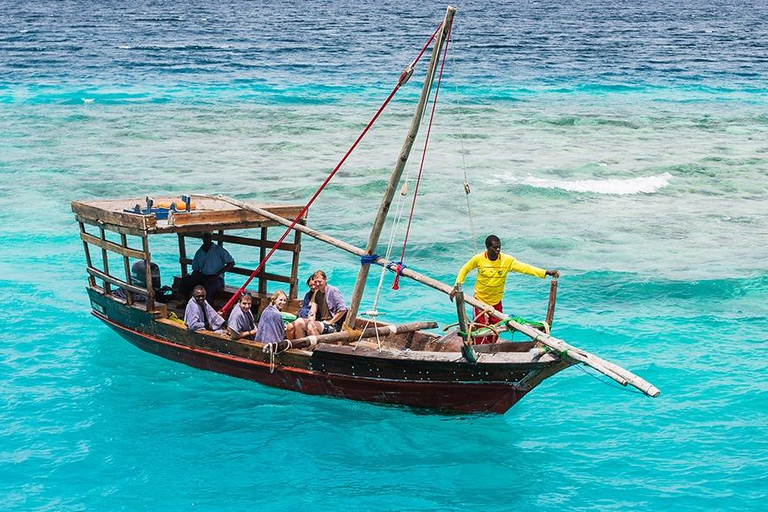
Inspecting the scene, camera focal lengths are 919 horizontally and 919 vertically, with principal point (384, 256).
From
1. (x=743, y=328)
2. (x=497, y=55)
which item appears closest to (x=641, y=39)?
(x=497, y=55)

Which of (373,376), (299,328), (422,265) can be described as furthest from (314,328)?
(422,265)

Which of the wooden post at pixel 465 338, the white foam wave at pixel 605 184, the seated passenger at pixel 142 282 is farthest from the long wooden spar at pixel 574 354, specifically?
the white foam wave at pixel 605 184

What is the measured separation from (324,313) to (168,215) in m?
3.05

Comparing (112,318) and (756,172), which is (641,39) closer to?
(756,172)

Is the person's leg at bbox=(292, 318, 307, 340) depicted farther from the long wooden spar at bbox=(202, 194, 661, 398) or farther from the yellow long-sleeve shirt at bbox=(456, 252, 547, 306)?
the yellow long-sleeve shirt at bbox=(456, 252, 547, 306)

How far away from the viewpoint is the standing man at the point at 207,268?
16.9 meters

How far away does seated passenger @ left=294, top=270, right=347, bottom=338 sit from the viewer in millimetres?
14758

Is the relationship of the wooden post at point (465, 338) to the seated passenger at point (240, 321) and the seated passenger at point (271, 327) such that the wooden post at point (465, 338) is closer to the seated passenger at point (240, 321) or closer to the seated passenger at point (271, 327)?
the seated passenger at point (271, 327)

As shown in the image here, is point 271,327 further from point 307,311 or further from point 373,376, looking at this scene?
point 373,376

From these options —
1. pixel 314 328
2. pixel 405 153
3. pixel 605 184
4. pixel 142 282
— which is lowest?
pixel 605 184

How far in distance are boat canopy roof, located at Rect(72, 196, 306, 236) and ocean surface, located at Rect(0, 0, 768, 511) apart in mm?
2662

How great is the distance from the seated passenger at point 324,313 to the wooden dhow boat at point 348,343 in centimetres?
39

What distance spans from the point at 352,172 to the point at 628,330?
1643 cm

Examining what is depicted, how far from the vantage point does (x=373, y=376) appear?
44.1ft
